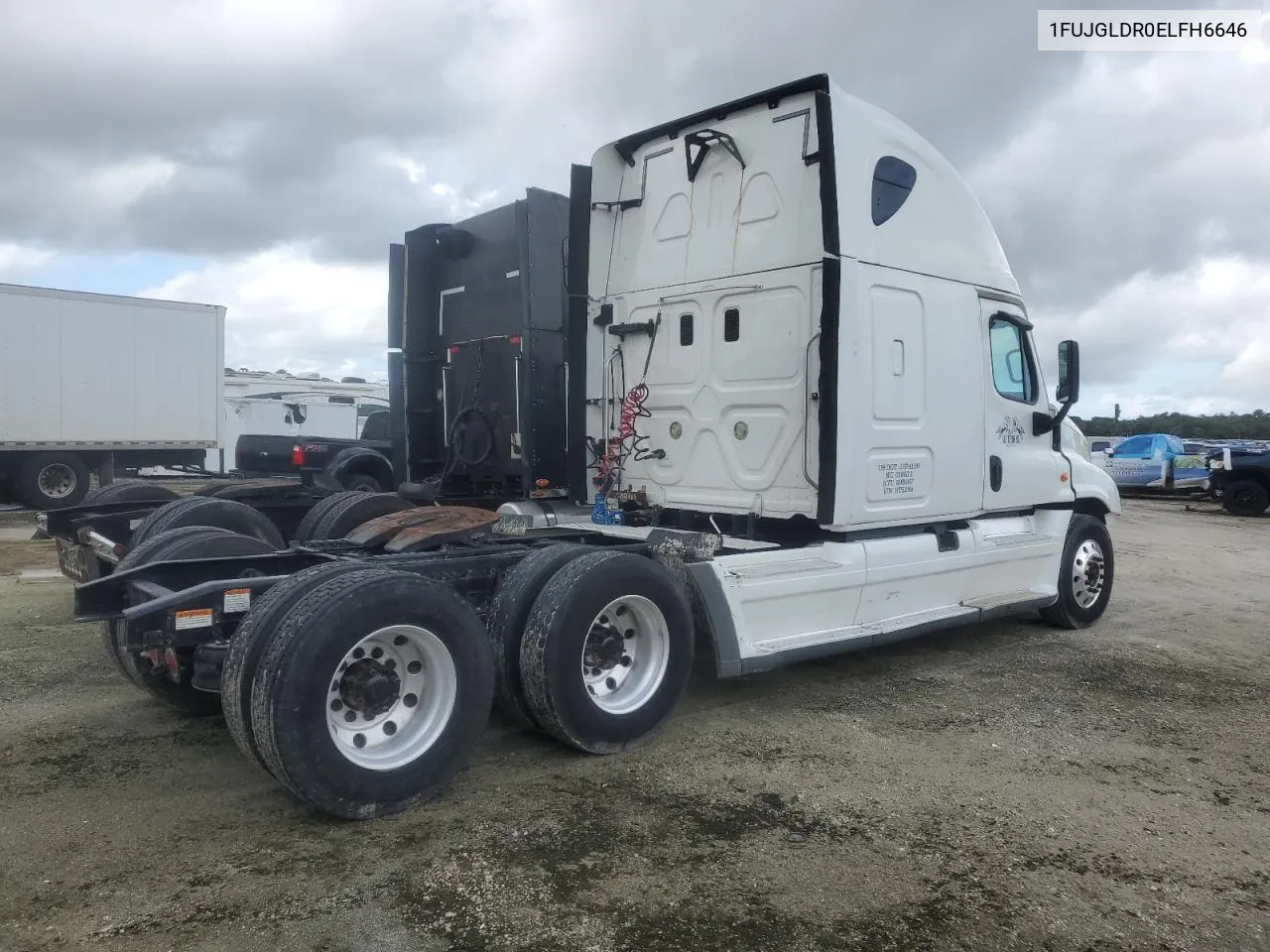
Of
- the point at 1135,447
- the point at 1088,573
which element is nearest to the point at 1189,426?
the point at 1135,447

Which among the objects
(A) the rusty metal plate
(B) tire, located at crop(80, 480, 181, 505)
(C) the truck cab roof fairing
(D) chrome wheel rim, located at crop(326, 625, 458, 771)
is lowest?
(D) chrome wheel rim, located at crop(326, 625, 458, 771)

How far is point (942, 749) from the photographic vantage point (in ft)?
16.4

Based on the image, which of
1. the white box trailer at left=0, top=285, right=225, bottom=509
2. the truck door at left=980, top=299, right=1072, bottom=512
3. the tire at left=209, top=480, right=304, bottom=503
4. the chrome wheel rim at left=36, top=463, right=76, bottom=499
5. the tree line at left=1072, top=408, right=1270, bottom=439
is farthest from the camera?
the tree line at left=1072, top=408, right=1270, bottom=439

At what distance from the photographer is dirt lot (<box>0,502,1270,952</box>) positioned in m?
3.14

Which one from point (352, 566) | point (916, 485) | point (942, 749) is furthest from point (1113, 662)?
point (352, 566)

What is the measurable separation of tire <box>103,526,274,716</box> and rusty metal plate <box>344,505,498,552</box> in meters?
0.65

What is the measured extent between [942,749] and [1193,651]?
372 cm

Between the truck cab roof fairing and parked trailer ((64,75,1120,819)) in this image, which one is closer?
parked trailer ((64,75,1120,819))

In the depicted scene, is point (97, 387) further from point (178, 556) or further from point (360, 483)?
point (178, 556)

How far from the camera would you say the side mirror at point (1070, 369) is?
7535 millimetres

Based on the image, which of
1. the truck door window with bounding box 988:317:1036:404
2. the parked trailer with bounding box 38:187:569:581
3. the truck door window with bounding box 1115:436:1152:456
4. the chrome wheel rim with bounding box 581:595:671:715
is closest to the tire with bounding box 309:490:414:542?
the parked trailer with bounding box 38:187:569:581

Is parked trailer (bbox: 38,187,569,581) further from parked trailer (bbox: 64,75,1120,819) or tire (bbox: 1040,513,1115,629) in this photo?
tire (bbox: 1040,513,1115,629)

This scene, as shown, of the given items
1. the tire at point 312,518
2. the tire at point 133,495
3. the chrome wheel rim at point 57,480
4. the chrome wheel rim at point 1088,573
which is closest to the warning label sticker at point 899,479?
the chrome wheel rim at point 1088,573

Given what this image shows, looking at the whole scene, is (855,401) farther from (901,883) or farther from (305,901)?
(305,901)
